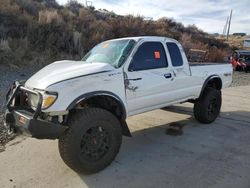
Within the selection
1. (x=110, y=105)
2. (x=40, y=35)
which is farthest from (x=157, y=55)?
(x=40, y=35)

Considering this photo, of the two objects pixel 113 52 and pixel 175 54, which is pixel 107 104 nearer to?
pixel 113 52

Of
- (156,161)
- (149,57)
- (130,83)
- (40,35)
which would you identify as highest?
(40,35)

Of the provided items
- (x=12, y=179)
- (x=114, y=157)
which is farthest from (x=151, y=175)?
(x=12, y=179)

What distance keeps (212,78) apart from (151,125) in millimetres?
1744

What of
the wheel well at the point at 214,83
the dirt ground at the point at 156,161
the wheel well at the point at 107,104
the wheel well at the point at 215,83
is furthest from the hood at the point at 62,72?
the wheel well at the point at 215,83

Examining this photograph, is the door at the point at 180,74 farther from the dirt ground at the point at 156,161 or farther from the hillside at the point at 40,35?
the hillside at the point at 40,35

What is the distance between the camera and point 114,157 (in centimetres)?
472

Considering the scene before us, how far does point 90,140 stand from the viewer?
4418 millimetres

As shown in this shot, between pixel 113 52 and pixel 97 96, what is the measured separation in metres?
1.09

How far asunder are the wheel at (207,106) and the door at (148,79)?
1.22 meters

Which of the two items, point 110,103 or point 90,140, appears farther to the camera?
point 110,103

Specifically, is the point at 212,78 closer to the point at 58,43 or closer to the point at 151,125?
the point at 151,125

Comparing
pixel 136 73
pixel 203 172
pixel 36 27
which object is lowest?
pixel 203 172

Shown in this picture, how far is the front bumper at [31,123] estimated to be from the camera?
→ 156 inches
